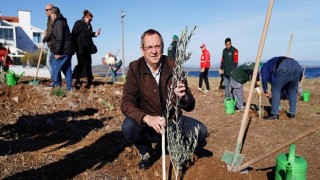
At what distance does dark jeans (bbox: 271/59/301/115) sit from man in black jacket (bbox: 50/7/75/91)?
13.7 ft

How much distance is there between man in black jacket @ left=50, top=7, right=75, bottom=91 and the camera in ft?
20.9

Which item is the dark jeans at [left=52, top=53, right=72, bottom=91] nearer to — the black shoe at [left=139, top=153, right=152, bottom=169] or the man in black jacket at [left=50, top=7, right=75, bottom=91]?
the man in black jacket at [left=50, top=7, right=75, bottom=91]

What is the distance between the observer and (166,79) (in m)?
3.01

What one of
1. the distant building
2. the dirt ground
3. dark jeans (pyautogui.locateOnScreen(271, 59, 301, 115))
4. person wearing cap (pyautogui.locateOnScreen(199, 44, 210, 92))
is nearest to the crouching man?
the dirt ground

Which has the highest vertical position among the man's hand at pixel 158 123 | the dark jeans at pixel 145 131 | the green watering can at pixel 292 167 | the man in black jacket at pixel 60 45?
the man in black jacket at pixel 60 45

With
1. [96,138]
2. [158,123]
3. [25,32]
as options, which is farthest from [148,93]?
[25,32]

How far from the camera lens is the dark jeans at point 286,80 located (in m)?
5.51

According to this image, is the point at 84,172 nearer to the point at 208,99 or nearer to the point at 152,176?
the point at 152,176

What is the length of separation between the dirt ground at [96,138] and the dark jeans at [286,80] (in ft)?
1.36

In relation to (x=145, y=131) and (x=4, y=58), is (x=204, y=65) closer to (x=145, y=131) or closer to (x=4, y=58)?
(x=4, y=58)

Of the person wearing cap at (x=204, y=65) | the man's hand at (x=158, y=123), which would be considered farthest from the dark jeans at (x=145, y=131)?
the person wearing cap at (x=204, y=65)

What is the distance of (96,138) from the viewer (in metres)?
4.62

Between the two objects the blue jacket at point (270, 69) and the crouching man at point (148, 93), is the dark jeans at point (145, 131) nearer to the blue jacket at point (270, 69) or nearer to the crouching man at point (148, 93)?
the crouching man at point (148, 93)

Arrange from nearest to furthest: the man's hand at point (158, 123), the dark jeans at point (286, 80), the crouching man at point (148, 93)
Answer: the man's hand at point (158, 123) < the crouching man at point (148, 93) < the dark jeans at point (286, 80)
